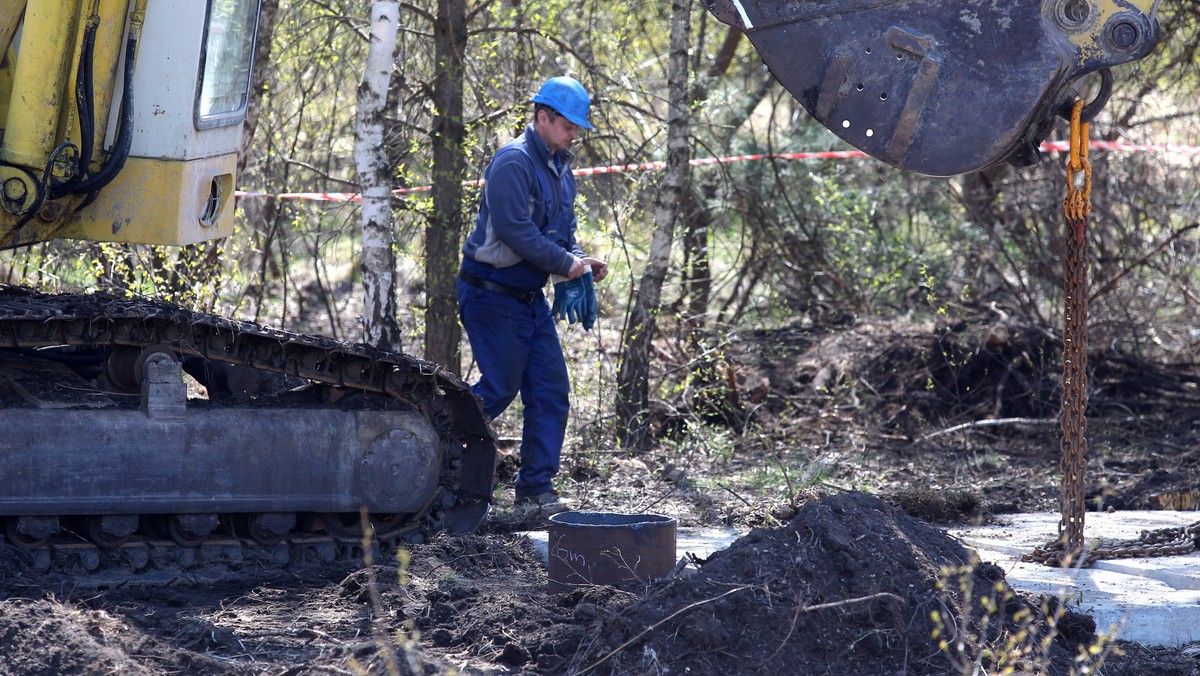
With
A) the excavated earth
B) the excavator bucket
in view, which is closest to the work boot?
the excavated earth

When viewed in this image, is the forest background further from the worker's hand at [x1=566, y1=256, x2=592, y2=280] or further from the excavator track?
the excavator track

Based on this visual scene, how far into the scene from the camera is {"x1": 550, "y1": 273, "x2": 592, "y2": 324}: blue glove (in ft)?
21.9

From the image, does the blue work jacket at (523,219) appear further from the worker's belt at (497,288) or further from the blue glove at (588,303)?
the blue glove at (588,303)

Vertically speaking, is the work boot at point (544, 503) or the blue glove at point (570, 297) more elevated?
the blue glove at point (570, 297)

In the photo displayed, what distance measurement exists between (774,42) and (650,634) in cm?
228

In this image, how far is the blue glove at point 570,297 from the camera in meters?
6.66

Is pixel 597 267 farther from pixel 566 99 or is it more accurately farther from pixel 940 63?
pixel 940 63

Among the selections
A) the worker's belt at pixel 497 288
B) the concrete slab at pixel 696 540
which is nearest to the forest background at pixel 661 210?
the worker's belt at pixel 497 288

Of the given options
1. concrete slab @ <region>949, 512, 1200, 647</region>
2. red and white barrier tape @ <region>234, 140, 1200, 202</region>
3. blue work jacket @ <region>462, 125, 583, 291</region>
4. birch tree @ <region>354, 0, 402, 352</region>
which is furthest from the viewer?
red and white barrier tape @ <region>234, 140, 1200, 202</region>

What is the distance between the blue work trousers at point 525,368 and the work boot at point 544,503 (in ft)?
0.10

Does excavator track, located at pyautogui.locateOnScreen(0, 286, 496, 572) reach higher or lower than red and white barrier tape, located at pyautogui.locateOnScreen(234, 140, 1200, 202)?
lower

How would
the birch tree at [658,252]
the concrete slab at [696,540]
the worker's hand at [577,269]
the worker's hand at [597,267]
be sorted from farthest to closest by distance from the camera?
the birch tree at [658,252] → the worker's hand at [597,267] → the worker's hand at [577,269] → the concrete slab at [696,540]

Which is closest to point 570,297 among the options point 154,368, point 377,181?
point 377,181

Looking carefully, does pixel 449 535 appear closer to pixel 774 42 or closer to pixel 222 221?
pixel 222 221
